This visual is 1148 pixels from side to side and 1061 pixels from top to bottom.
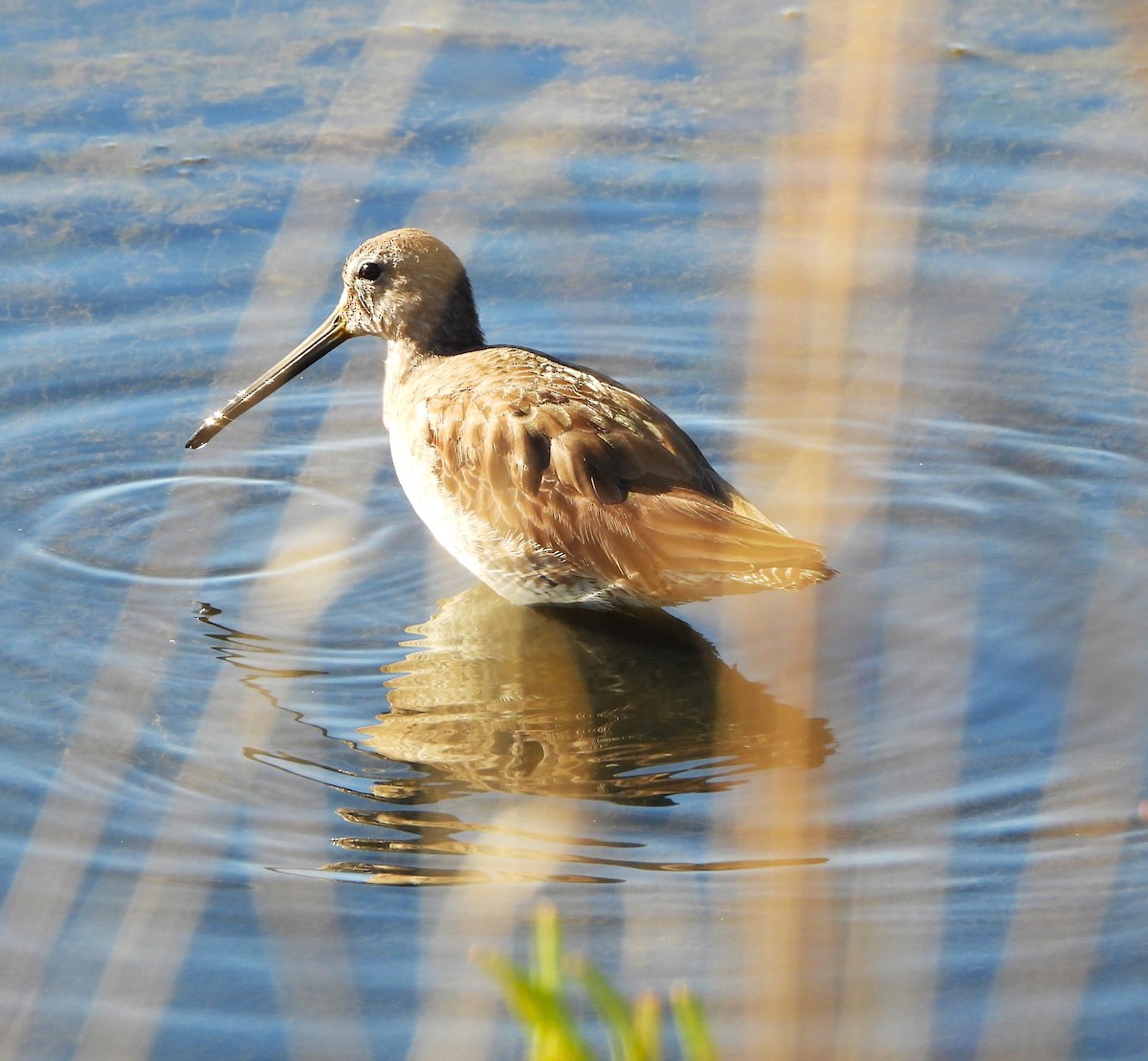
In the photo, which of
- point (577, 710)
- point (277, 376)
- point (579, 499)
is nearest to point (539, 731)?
point (577, 710)

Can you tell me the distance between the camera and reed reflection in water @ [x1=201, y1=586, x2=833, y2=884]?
148 inches

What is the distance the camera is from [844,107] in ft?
5.01

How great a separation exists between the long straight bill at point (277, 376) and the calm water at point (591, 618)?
0.38 feet

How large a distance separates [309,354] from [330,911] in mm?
2686

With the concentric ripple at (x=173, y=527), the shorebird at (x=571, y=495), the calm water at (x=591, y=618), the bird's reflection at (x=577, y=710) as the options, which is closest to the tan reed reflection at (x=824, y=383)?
the calm water at (x=591, y=618)

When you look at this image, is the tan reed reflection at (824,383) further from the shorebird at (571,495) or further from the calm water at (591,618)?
the shorebird at (571,495)

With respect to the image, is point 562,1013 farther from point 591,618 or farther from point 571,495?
point 591,618

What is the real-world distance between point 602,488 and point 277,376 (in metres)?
1.51

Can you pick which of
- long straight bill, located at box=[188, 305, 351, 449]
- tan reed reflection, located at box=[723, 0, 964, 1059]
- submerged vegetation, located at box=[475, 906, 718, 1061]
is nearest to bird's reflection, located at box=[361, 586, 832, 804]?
tan reed reflection, located at box=[723, 0, 964, 1059]

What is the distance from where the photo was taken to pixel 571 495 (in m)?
4.74

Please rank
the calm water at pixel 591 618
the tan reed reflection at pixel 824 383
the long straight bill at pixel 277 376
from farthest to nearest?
the long straight bill at pixel 277 376, the calm water at pixel 591 618, the tan reed reflection at pixel 824 383

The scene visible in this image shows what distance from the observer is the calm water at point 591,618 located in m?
3.20

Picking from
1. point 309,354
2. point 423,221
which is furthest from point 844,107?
point 423,221

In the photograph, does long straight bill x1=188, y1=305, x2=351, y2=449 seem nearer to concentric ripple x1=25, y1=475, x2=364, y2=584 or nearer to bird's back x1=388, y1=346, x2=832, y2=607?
concentric ripple x1=25, y1=475, x2=364, y2=584
